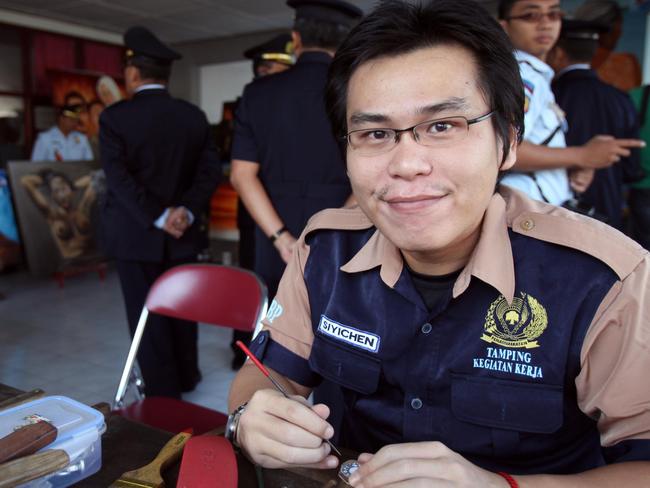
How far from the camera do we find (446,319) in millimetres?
957

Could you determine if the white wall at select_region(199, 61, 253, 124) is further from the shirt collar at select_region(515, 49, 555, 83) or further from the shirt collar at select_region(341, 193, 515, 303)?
the shirt collar at select_region(341, 193, 515, 303)

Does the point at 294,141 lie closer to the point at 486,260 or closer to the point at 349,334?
the point at 349,334

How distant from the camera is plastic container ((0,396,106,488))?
792 mm

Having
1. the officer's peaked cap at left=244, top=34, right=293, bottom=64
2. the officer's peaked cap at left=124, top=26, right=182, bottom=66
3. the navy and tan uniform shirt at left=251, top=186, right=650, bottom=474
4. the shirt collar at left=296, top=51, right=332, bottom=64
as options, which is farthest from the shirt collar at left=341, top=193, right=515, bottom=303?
the officer's peaked cap at left=244, top=34, right=293, bottom=64

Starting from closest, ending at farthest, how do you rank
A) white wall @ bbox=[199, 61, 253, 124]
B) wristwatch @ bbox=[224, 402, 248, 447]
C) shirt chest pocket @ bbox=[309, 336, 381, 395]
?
wristwatch @ bbox=[224, 402, 248, 447]
shirt chest pocket @ bbox=[309, 336, 381, 395]
white wall @ bbox=[199, 61, 253, 124]

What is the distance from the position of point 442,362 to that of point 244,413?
0.34 m

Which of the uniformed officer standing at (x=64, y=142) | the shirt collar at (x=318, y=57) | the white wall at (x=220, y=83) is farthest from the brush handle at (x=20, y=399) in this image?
the white wall at (x=220, y=83)

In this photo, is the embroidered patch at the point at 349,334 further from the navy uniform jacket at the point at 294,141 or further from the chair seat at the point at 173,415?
the navy uniform jacket at the point at 294,141

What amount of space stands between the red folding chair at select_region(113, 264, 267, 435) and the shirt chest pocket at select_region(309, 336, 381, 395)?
519 millimetres

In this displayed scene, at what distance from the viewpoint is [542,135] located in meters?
1.91

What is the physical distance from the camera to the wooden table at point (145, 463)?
802 mm

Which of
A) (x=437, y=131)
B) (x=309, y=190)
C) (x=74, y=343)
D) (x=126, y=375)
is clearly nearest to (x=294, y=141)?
(x=309, y=190)

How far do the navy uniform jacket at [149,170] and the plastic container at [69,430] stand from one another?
1.81m

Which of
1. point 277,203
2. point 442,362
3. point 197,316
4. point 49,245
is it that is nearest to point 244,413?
point 442,362
